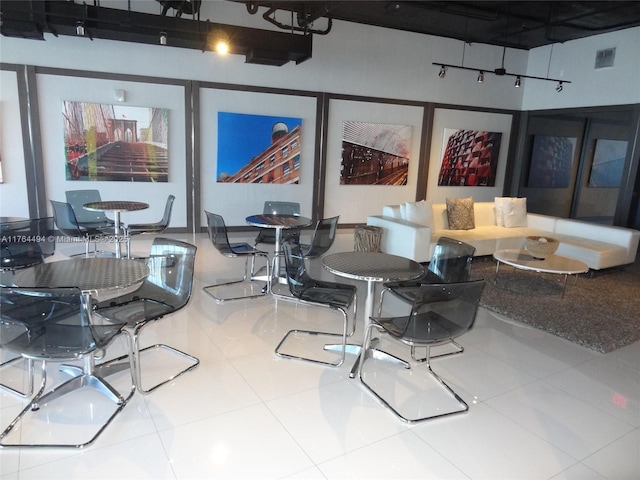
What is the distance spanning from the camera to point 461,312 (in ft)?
8.41

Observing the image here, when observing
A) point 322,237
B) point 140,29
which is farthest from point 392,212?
point 140,29

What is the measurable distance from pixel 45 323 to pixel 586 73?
922 cm

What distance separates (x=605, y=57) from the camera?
7707mm

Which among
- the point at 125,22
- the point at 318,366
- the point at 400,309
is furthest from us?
the point at 125,22

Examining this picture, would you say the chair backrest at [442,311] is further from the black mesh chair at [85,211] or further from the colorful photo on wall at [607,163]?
the colorful photo on wall at [607,163]

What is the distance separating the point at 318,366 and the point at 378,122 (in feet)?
19.6

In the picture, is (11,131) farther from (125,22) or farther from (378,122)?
(378,122)

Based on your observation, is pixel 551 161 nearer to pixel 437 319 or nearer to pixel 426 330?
pixel 437 319

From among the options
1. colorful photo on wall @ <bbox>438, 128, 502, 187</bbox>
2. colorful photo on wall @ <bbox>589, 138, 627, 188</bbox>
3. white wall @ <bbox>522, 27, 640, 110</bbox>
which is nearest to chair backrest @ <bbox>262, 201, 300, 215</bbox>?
colorful photo on wall @ <bbox>438, 128, 502, 187</bbox>

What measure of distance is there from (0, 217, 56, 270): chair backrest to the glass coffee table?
182 inches

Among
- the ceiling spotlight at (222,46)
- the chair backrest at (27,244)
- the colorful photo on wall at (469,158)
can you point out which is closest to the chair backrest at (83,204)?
the chair backrest at (27,244)

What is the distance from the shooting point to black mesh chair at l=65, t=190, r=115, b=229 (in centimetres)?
541

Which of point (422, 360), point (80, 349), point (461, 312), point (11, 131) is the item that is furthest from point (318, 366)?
point (11, 131)

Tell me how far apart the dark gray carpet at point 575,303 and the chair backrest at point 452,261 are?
1120 mm
